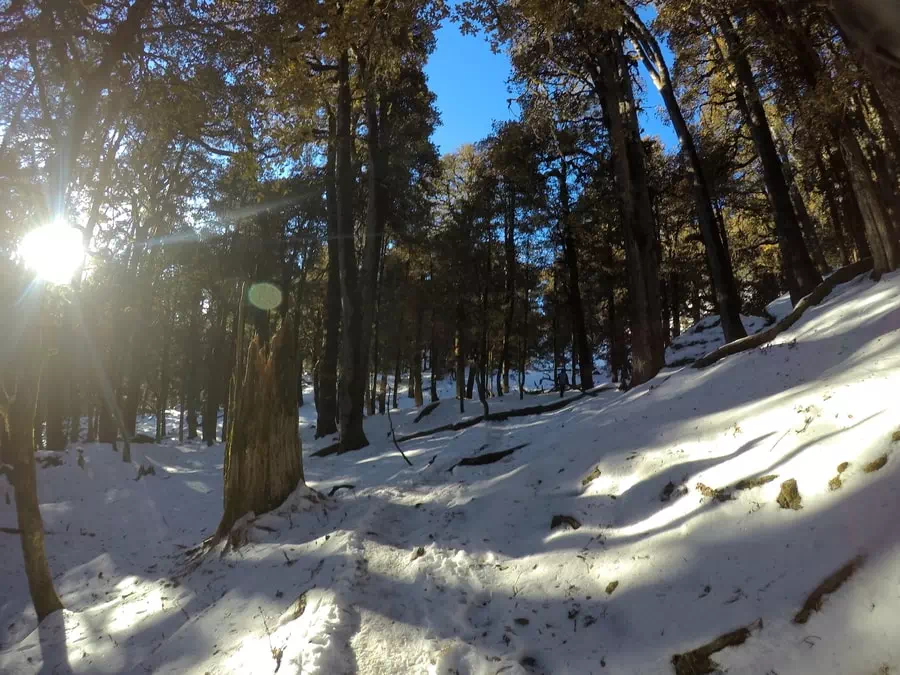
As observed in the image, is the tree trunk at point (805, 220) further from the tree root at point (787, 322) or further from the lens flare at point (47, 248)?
the lens flare at point (47, 248)

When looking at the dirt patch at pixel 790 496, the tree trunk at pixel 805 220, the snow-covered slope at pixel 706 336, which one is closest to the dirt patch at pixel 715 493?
the dirt patch at pixel 790 496

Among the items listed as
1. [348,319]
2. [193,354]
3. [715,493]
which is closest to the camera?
[715,493]

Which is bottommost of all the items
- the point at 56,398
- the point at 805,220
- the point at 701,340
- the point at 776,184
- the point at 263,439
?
the point at 263,439

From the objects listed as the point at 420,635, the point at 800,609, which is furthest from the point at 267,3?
the point at 800,609

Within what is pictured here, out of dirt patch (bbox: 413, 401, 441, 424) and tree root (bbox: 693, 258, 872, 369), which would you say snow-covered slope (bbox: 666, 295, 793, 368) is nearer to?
tree root (bbox: 693, 258, 872, 369)

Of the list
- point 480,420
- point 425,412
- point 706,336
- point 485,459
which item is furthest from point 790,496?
point 425,412

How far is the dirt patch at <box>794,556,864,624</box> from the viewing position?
8.85 feet

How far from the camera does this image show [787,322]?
8.63 meters

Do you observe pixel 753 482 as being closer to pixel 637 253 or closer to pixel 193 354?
pixel 637 253

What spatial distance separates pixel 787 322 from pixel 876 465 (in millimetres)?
6274

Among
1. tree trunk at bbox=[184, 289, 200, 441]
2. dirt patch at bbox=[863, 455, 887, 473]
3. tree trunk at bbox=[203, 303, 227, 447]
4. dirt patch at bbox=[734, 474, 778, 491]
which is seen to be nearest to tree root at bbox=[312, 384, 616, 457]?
dirt patch at bbox=[734, 474, 778, 491]

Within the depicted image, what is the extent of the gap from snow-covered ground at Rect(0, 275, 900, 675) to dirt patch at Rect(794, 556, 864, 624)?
46 millimetres

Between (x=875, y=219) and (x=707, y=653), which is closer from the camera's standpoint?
(x=707, y=653)

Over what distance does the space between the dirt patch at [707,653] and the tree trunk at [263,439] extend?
497cm
